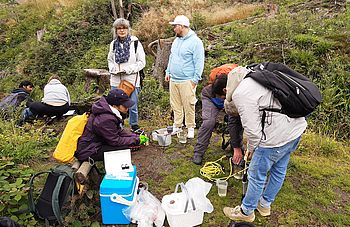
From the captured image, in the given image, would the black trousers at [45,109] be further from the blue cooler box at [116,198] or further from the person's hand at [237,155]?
A: the person's hand at [237,155]

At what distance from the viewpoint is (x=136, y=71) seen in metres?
4.86

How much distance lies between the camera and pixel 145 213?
3.01m

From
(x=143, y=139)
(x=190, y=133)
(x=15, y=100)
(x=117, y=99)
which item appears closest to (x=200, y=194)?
(x=117, y=99)

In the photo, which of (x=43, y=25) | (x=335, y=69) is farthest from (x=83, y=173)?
(x=43, y=25)

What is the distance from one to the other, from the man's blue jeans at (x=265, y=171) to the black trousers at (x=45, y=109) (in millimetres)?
4541

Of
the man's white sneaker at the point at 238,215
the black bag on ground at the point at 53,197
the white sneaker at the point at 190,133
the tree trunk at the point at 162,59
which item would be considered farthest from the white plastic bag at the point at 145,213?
the tree trunk at the point at 162,59

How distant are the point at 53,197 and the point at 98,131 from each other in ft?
3.28

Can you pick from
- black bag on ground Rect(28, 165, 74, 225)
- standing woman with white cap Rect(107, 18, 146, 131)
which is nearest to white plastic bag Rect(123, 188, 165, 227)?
black bag on ground Rect(28, 165, 74, 225)

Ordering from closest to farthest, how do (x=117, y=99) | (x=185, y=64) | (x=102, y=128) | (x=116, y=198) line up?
(x=116, y=198)
(x=102, y=128)
(x=117, y=99)
(x=185, y=64)

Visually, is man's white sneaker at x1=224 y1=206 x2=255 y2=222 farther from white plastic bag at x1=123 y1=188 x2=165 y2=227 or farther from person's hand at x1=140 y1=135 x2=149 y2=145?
person's hand at x1=140 y1=135 x2=149 y2=145

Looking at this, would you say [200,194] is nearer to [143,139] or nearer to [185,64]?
[143,139]

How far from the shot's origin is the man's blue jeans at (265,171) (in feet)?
8.90

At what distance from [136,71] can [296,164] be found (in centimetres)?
274

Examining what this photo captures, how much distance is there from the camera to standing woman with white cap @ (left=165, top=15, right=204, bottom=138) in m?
4.53
